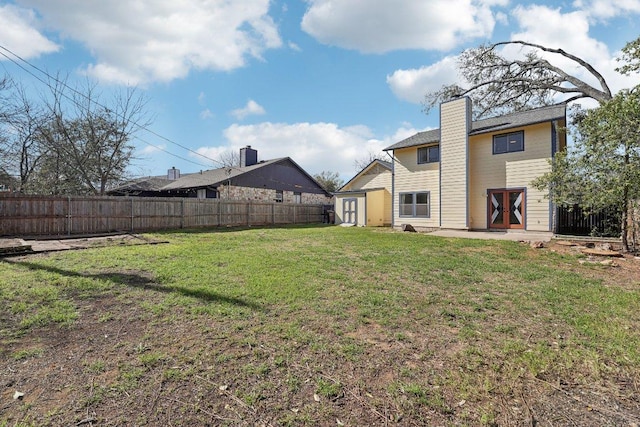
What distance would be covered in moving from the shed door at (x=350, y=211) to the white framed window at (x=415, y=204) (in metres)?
3.72

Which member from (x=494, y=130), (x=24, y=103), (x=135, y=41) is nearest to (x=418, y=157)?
(x=494, y=130)

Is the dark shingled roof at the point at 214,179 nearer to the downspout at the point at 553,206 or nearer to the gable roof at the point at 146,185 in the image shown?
the gable roof at the point at 146,185

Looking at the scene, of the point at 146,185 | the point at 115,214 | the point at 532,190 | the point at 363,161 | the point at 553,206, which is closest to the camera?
the point at 553,206

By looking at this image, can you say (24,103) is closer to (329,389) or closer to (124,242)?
(124,242)

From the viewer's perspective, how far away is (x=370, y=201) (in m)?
18.8

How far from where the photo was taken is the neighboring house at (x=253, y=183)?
870 inches

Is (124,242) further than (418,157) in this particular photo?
No

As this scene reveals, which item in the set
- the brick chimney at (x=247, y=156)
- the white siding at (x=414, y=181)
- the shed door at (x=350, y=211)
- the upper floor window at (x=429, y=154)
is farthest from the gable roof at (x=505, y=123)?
the brick chimney at (x=247, y=156)

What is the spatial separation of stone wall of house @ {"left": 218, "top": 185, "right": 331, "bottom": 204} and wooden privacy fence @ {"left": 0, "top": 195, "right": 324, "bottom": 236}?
4360mm

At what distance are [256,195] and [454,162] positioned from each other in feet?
49.5

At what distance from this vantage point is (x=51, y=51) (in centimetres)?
1202

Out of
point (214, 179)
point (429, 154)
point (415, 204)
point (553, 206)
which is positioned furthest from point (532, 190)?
point (214, 179)

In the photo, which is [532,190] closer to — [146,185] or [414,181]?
[414,181]

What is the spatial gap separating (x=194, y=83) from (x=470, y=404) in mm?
15575
